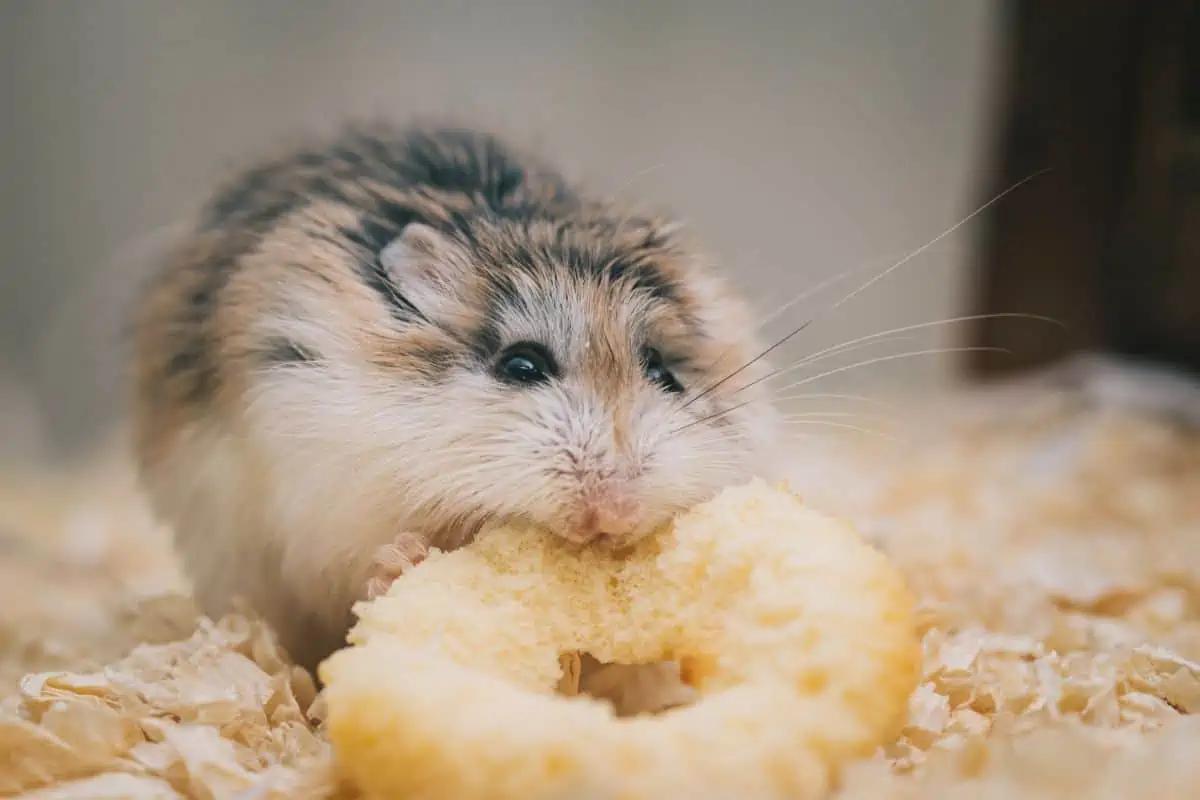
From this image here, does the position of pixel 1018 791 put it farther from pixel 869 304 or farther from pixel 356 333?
pixel 869 304

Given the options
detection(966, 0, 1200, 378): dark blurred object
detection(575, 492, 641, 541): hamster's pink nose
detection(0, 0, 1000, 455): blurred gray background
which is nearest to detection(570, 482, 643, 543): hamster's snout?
detection(575, 492, 641, 541): hamster's pink nose

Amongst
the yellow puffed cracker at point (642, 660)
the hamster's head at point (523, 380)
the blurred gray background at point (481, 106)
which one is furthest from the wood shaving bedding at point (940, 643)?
the blurred gray background at point (481, 106)

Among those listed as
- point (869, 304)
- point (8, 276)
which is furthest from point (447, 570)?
point (8, 276)

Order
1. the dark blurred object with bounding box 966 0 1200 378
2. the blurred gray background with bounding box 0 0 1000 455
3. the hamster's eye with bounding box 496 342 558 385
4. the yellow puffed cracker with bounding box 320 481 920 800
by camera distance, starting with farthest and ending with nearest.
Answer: the dark blurred object with bounding box 966 0 1200 378 < the blurred gray background with bounding box 0 0 1000 455 < the hamster's eye with bounding box 496 342 558 385 < the yellow puffed cracker with bounding box 320 481 920 800

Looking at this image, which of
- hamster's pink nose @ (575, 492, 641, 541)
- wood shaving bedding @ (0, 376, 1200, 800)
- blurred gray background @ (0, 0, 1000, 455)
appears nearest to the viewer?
wood shaving bedding @ (0, 376, 1200, 800)

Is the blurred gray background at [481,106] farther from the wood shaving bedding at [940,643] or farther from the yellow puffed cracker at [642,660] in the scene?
the yellow puffed cracker at [642,660]

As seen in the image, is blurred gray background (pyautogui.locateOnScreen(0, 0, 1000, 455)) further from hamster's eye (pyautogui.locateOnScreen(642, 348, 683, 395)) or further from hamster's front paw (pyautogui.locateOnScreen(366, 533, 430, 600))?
hamster's front paw (pyautogui.locateOnScreen(366, 533, 430, 600))

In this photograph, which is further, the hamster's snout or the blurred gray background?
the blurred gray background
